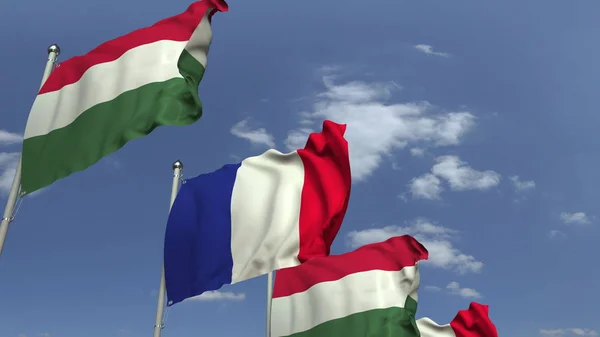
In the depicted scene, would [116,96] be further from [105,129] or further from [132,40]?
[132,40]

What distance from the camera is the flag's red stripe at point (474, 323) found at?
19.9 m

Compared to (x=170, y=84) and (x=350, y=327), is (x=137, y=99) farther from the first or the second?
(x=350, y=327)

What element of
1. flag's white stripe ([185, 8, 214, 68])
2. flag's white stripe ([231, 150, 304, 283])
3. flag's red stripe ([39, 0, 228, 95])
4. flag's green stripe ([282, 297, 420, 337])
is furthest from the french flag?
flag's red stripe ([39, 0, 228, 95])

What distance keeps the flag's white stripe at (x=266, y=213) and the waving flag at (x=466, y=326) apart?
8.08m

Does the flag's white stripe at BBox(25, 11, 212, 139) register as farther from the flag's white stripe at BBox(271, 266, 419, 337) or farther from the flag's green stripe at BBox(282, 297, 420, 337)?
the flag's green stripe at BBox(282, 297, 420, 337)

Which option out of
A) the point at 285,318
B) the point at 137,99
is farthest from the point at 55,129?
the point at 285,318

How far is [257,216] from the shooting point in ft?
45.2

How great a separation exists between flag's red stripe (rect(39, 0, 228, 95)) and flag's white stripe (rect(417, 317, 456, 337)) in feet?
39.2

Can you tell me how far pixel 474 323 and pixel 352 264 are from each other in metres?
7.25

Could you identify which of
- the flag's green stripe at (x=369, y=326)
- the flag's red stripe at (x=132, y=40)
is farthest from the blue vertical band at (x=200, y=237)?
the flag's red stripe at (x=132, y=40)

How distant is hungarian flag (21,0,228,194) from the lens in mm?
10367

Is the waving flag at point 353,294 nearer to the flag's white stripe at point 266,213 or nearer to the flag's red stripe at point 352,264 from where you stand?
the flag's red stripe at point 352,264

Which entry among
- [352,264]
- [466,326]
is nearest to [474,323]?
[466,326]

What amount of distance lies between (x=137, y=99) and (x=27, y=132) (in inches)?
66.4
